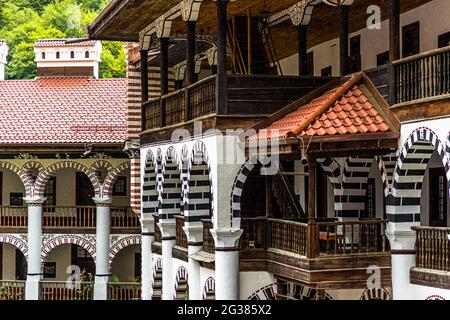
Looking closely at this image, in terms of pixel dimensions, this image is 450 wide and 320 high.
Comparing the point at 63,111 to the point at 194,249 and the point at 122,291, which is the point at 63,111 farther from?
the point at 194,249

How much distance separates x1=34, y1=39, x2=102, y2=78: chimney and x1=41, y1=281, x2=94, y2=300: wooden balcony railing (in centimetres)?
824

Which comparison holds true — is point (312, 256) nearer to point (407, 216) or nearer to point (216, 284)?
point (407, 216)

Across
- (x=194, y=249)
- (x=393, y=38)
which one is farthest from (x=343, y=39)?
(x=194, y=249)

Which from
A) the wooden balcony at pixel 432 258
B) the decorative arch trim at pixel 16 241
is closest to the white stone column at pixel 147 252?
the decorative arch trim at pixel 16 241

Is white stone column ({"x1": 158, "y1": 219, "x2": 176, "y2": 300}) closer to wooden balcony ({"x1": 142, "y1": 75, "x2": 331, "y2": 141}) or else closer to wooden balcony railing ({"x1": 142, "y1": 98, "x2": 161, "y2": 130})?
wooden balcony railing ({"x1": 142, "y1": 98, "x2": 161, "y2": 130})

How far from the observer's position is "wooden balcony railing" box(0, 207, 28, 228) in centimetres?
3081

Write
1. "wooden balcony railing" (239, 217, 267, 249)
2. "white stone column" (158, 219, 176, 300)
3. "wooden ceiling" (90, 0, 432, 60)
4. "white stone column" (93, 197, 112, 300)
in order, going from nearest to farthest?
"wooden balcony railing" (239, 217, 267, 249)
"wooden ceiling" (90, 0, 432, 60)
"white stone column" (158, 219, 176, 300)
"white stone column" (93, 197, 112, 300)

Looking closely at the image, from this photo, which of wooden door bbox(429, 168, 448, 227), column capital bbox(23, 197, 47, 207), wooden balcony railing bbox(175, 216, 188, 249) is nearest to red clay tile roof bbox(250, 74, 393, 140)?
wooden door bbox(429, 168, 448, 227)

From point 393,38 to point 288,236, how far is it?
369 centimetres

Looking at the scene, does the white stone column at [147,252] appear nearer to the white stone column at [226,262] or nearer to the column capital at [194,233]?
the column capital at [194,233]

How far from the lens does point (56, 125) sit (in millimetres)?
30406

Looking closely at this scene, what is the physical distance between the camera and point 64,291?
1188 inches
